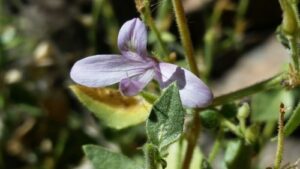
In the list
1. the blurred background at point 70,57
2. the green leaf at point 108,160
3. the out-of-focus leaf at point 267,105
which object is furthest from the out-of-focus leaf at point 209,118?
the blurred background at point 70,57

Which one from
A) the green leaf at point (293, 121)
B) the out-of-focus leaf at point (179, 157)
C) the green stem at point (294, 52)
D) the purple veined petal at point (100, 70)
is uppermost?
the purple veined petal at point (100, 70)

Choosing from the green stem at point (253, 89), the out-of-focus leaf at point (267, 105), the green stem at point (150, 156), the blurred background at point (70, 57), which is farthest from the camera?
the blurred background at point (70, 57)

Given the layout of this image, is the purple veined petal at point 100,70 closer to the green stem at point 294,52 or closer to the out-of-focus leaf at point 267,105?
the green stem at point 294,52

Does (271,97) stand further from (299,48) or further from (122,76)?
(122,76)

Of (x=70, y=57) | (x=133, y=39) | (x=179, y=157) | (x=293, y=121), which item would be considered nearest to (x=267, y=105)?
(x=179, y=157)

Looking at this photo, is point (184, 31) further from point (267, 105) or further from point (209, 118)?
point (267, 105)

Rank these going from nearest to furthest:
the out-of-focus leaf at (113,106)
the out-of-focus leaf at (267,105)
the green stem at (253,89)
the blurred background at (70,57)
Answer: the green stem at (253,89) < the out-of-focus leaf at (113,106) < the out-of-focus leaf at (267,105) < the blurred background at (70,57)

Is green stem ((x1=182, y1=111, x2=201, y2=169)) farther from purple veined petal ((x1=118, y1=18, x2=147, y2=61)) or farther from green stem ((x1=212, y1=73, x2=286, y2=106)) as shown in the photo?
purple veined petal ((x1=118, y1=18, x2=147, y2=61))
